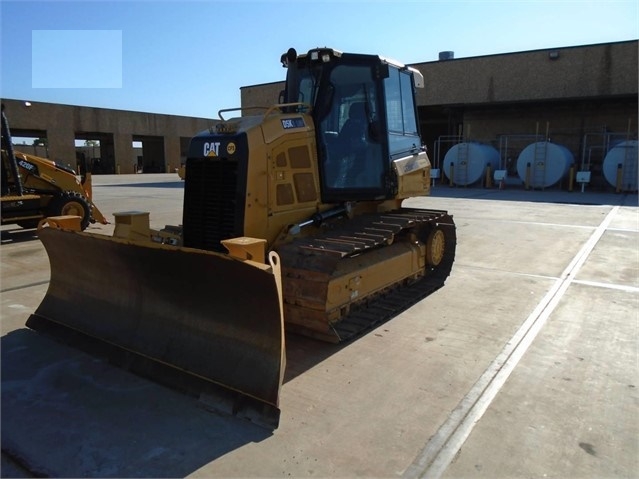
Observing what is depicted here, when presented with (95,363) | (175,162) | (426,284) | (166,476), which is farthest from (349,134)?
(175,162)

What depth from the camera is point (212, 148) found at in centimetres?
474

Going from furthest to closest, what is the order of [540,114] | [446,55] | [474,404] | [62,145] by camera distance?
[62,145] → [446,55] → [540,114] → [474,404]

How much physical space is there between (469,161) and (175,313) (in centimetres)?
2362

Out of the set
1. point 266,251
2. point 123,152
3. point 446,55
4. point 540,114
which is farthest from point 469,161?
point 123,152

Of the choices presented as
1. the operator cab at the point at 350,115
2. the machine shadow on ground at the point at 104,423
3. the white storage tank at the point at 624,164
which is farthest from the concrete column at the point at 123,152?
the machine shadow on ground at the point at 104,423

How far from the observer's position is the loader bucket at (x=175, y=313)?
3.43 m

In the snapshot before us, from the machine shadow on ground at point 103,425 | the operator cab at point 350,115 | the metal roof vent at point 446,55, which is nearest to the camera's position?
the machine shadow on ground at point 103,425

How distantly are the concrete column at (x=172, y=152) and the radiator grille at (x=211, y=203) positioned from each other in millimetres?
46656

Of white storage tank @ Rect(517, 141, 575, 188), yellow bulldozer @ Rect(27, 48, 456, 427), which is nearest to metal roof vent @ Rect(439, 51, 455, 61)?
white storage tank @ Rect(517, 141, 575, 188)

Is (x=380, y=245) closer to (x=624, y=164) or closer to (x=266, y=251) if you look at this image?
(x=266, y=251)

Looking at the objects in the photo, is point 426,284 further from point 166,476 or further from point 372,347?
point 166,476

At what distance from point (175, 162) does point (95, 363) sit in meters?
49.2

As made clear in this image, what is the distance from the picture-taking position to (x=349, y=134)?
5.58 metres

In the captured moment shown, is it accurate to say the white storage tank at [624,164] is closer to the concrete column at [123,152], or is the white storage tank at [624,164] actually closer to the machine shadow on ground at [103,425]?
the machine shadow on ground at [103,425]
